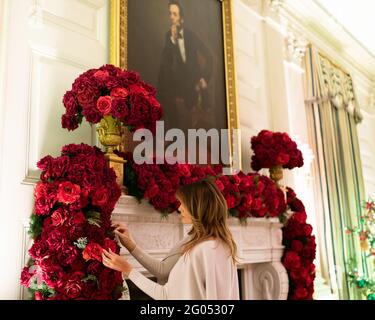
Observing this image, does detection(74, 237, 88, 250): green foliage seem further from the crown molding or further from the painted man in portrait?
the crown molding

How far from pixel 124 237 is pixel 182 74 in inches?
66.8

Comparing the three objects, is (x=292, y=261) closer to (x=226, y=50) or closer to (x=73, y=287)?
(x=226, y=50)

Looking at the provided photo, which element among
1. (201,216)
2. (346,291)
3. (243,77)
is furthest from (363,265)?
(201,216)

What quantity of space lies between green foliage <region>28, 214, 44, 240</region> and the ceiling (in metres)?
4.57

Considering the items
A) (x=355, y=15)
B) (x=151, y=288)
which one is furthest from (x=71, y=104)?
(x=355, y=15)

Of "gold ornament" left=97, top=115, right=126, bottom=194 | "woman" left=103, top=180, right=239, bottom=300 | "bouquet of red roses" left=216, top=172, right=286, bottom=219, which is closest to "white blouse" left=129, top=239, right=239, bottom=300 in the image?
"woman" left=103, top=180, right=239, bottom=300

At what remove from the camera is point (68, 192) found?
2.00 m

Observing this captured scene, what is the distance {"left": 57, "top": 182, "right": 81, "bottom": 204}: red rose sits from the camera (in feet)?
6.49

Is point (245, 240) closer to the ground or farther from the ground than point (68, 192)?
closer to the ground

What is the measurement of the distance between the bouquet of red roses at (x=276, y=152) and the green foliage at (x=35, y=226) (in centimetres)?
199

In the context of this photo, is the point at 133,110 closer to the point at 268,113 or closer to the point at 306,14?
the point at 268,113

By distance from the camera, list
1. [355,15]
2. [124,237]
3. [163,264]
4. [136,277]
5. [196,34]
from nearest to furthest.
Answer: [136,277] < [163,264] < [124,237] < [196,34] < [355,15]

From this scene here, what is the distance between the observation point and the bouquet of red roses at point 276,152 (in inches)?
135

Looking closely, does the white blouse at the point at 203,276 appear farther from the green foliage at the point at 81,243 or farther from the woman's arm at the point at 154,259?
the green foliage at the point at 81,243
